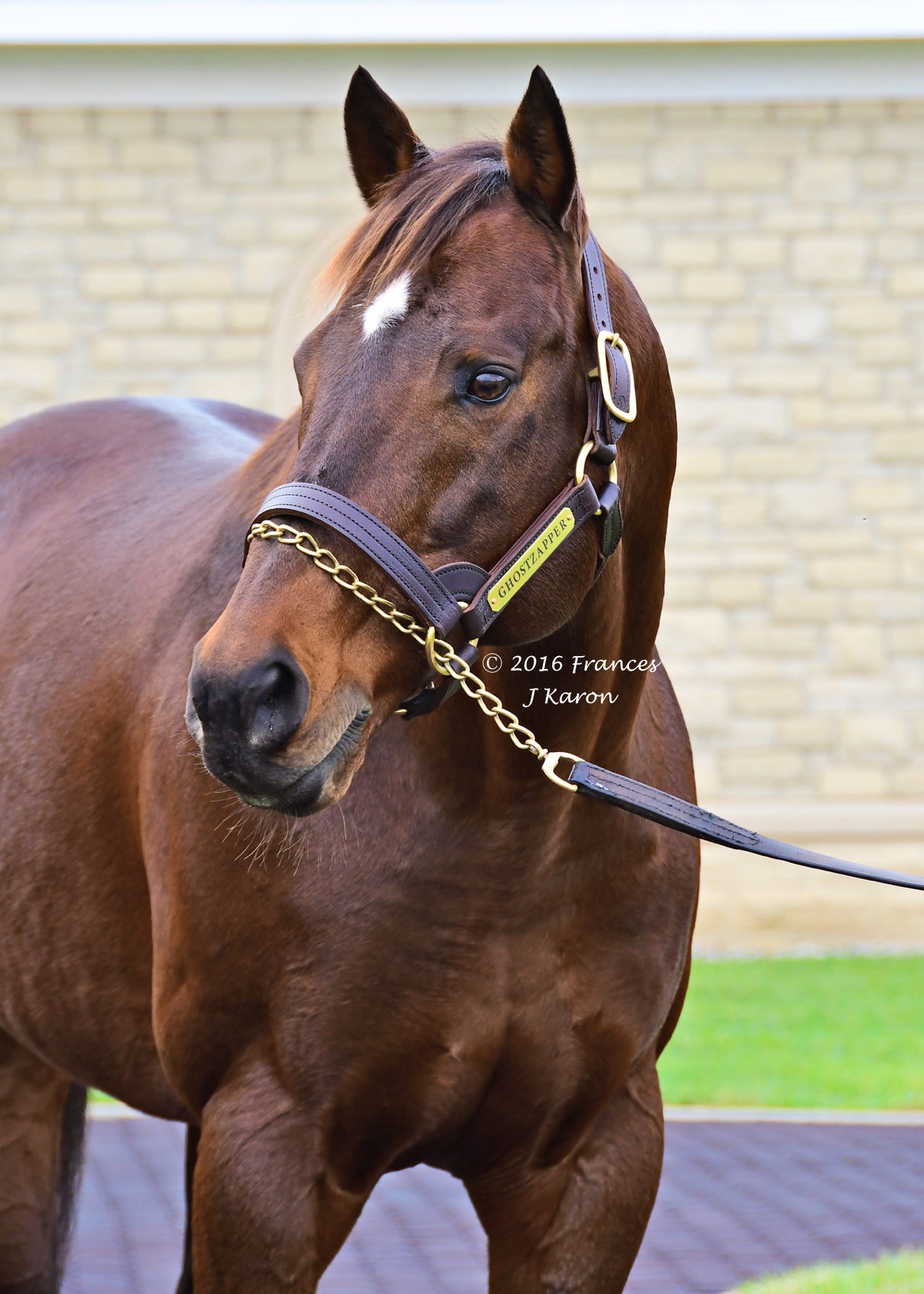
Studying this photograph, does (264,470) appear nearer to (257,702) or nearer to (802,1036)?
(257,702)

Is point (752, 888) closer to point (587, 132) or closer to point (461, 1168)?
point (587, 132)

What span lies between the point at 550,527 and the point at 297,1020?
84cm

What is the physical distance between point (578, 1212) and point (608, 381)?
1.38 m

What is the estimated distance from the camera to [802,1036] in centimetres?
809

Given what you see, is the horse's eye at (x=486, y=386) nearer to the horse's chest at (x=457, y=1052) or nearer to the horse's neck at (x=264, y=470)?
the horse's neck at (x=264, y=470)

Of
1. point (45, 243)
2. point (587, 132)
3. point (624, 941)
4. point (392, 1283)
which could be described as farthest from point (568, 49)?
point (624, 941)

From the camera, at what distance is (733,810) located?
10445 millimetres

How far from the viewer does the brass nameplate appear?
7.03 ft

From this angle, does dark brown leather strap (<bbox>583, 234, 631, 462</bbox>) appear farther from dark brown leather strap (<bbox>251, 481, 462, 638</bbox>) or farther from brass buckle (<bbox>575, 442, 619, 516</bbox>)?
dark brown leather strap (<bbox>251, 481, 462, 638</bbox>)

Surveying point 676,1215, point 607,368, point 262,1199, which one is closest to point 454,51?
point 676,1215

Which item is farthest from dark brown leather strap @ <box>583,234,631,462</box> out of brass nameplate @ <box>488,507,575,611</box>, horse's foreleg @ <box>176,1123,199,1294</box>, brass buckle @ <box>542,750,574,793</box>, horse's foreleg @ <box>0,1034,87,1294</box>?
horse's foreleg @ <box>0,1034,87,1294</box>

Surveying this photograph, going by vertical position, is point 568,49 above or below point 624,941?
above

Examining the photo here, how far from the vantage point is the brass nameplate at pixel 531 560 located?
2143 mm

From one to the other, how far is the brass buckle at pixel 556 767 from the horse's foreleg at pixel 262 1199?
0.63 m
